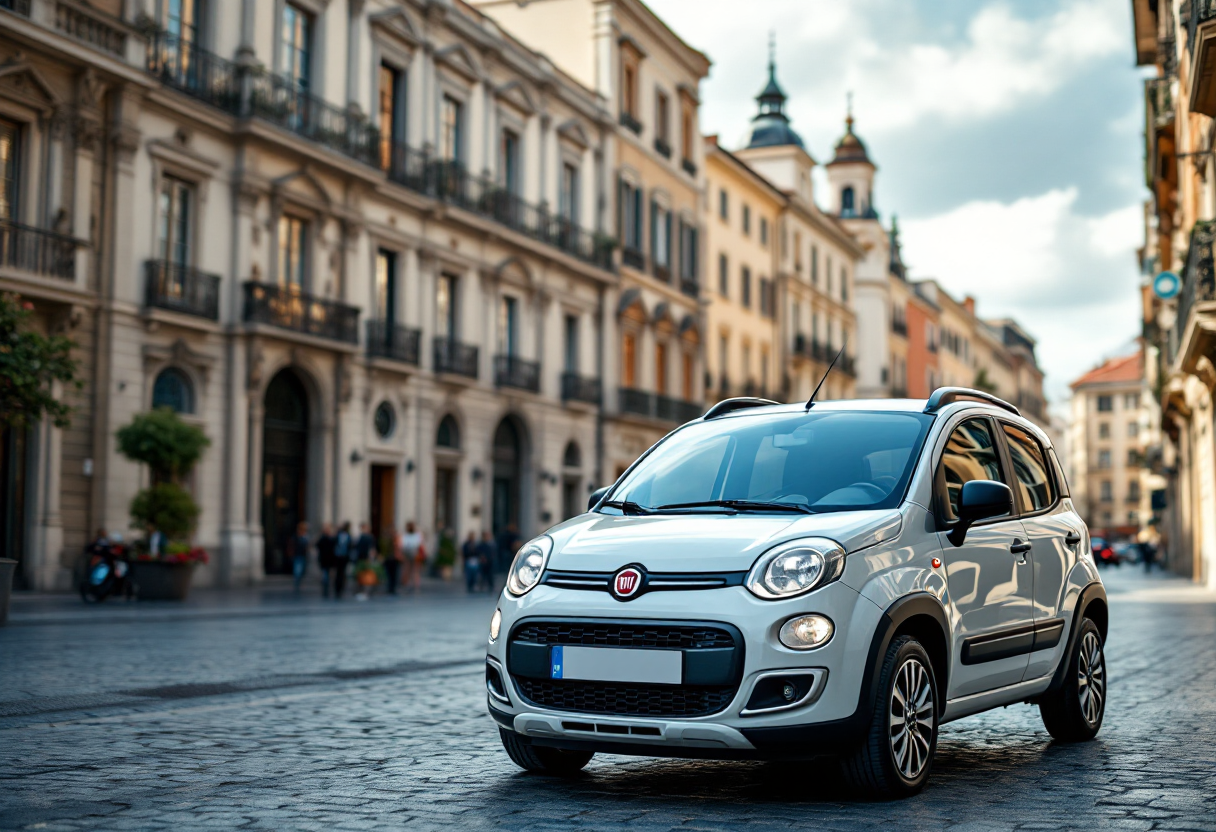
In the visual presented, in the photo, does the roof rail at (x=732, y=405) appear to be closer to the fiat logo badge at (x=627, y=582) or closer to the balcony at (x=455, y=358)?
the fiat logo badge at (x=627, y=582)

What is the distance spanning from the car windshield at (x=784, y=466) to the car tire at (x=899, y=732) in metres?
0.71

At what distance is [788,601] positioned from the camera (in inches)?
228

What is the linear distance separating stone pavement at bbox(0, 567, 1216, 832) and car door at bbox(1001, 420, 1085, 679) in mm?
572

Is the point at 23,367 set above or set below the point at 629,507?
above

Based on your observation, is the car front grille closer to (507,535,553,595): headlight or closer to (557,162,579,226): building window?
(507,535,553,595): headlight

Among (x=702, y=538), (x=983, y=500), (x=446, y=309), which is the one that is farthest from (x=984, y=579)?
(x=446, y=309)

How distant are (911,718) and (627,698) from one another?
4.09ft

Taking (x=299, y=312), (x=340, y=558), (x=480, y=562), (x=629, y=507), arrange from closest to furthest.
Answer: (x=629, y=507)
(x=340, y=558)
(x=299, y=312)
(x=480, y=562)

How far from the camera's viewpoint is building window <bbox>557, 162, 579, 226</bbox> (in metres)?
45.5

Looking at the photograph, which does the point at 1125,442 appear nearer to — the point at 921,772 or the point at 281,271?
the point at 281,271

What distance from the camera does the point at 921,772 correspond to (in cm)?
634

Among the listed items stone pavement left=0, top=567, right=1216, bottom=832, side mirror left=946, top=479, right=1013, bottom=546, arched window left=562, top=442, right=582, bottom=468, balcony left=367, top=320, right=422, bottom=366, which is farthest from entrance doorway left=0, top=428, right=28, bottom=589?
arched window left=562, top=442, right=582, bottom=468

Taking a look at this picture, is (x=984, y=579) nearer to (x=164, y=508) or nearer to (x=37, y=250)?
(x=164, y=508)

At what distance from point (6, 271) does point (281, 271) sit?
8265mm
